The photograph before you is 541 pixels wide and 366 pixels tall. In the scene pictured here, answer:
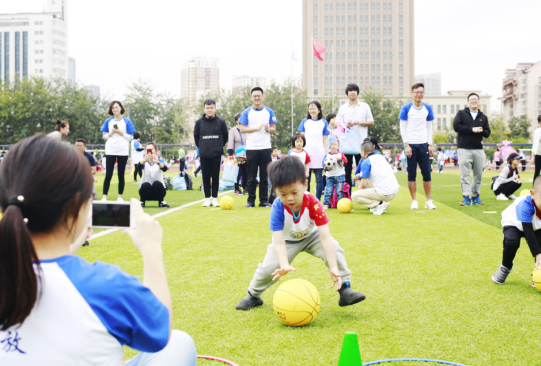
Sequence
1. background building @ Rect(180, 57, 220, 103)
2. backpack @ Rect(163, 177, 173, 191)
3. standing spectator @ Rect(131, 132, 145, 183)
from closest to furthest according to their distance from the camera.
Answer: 1. backpack @ Rect(163, 177, 173, 191)
2. standing spectator @ Rect(131, 132, 145, 183)
3. background building @ Rect(180, 57, 220, 103)

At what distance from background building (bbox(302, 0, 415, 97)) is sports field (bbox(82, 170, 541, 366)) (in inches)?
4505

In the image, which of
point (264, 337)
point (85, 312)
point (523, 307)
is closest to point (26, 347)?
point (85, 312)

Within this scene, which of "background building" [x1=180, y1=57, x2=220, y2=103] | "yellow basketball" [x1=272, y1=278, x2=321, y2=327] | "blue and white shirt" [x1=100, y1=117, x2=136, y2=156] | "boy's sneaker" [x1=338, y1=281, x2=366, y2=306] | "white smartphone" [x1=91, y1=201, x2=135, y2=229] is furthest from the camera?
"background building" [x1=180, y1=57, x2=220, y2=103]

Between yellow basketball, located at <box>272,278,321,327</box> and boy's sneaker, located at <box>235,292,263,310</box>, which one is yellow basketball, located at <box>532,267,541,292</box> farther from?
boy's sneaker, located at <box>235,292,263,310</box>

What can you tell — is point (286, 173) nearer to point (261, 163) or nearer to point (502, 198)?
point (261, 163)

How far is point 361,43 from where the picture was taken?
398 feet

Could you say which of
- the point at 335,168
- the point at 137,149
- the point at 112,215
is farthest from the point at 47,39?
the point at 112,215

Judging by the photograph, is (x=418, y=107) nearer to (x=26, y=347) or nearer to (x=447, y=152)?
(x=26, y=347)

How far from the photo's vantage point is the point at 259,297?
3.67 metres

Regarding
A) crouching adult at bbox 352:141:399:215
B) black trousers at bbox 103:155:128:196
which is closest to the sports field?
crouching adult at bbox 352:141:399:215

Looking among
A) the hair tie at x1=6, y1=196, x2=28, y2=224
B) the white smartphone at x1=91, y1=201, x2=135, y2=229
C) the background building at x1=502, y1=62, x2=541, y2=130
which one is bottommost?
the white smartphone at x1=91, y1=201, x2=135, y2=229

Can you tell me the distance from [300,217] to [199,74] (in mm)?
183588

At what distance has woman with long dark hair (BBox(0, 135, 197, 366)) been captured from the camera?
1221mm

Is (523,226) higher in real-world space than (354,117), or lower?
lower
